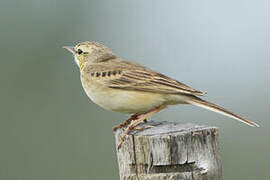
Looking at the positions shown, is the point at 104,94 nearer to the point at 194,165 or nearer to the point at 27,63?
the point at 194,165

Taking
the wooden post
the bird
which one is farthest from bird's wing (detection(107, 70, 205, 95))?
the wooden post

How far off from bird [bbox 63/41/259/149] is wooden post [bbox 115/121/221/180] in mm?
1037

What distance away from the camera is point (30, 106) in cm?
1778

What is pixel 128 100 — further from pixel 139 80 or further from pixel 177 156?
pixel 177 156

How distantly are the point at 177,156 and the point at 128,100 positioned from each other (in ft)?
7.51

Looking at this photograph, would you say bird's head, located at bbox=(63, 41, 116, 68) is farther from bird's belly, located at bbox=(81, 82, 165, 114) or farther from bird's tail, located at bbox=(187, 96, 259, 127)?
bird's tail, located at bbox=(187, 96, 259, 127)

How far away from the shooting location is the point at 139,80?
8.57m

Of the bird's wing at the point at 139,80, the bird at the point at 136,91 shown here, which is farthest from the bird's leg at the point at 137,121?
the bird's wing at the point at 139,80

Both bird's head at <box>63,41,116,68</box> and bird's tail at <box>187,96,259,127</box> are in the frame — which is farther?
bird's head at <box>63,41,116,68</box>

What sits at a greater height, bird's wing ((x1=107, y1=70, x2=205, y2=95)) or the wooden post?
bird's wing ((x1=107, y1=70, x2=205, y2=95))

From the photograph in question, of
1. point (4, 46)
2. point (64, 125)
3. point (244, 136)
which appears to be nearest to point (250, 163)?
point (244, 136)

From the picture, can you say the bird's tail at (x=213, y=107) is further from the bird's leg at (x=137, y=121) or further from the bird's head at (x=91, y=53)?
the bird's head at (x=91, y=53)

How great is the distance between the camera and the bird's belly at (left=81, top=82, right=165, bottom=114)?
8273 mm

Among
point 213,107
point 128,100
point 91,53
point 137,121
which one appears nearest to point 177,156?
point 137,121
